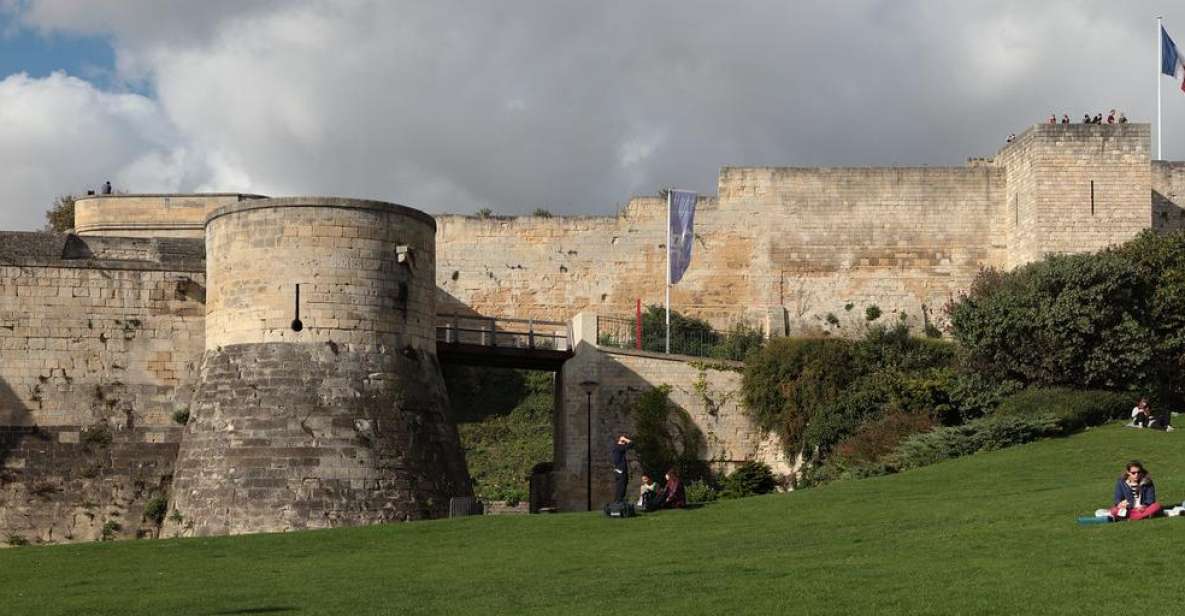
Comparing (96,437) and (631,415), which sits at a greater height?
(631,415)

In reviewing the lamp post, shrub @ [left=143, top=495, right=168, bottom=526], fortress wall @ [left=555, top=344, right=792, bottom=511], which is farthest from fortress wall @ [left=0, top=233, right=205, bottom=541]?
the lamp post

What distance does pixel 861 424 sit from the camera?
108 ft

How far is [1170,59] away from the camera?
42.5 m

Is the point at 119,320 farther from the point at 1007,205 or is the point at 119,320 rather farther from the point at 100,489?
the point at 1007,205

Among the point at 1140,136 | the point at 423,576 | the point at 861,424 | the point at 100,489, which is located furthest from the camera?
the point at 1140,136

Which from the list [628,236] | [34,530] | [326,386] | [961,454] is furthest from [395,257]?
[628,236]

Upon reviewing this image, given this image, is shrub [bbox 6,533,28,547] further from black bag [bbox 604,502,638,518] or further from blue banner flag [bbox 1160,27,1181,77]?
blue banner flag [bbox 1160,27,1181,77]

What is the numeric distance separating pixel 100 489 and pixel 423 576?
1320cm

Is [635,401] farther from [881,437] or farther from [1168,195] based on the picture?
[1168,195]

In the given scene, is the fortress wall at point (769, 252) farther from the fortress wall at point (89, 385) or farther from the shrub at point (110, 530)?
the shrub at point (110, 530)

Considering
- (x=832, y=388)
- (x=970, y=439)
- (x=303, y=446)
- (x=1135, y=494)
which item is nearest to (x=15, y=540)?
(x=303, y=446)

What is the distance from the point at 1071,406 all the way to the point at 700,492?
705cm

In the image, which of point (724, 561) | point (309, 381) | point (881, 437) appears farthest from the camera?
point (881, 437)

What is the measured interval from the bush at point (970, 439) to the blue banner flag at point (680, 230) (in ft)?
47.7
